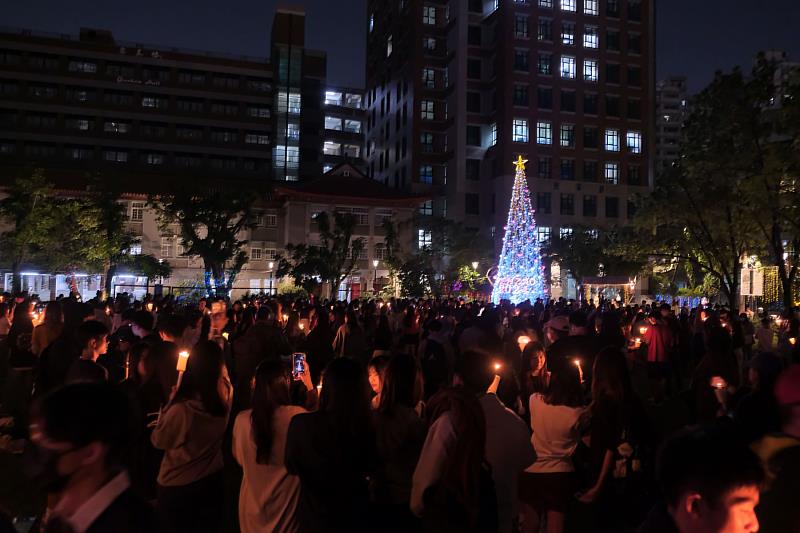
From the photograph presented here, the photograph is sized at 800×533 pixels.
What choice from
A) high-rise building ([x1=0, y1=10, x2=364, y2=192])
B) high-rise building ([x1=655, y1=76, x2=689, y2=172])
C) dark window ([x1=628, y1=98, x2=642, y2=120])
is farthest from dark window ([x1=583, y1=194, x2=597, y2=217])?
high-rise building ([x1=655, y1=76, x2=689, y2=172])

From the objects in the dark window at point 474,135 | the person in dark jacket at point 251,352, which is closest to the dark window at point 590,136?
the dark window at point 474,135

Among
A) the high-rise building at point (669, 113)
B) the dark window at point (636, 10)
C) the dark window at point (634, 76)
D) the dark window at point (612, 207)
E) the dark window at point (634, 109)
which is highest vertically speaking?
the high-rise building at point (669, 113)

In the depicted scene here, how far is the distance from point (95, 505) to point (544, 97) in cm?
6083

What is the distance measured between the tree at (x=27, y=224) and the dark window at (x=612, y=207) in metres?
46.2

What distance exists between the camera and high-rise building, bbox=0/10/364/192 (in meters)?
62.4

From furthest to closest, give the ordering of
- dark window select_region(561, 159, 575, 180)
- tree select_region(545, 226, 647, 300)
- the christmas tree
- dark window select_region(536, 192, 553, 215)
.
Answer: dark window select_region(561, 159, 575, 180)
dark window select_region(536, 192, 553, 215)
tree select_region(545, 226, 647, 300)
the christmas tree

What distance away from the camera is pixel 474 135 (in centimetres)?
6094

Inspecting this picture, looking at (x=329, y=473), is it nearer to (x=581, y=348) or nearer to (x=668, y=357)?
(x=581, y=348)

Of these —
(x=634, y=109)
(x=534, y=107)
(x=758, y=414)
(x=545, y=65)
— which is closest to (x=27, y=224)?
(x=758, y=414)

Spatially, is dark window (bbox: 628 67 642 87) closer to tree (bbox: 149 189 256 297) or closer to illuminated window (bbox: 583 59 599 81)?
illuminated window (bbox: 583 59 599 81)

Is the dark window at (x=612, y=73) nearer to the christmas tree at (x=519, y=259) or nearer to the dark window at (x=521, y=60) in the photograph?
the dark window at (x=521, y=60)

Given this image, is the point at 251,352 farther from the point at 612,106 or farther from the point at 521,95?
the point at 612,106

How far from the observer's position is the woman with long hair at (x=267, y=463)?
3859 millimetres

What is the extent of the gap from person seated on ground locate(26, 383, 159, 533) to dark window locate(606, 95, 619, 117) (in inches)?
2514
